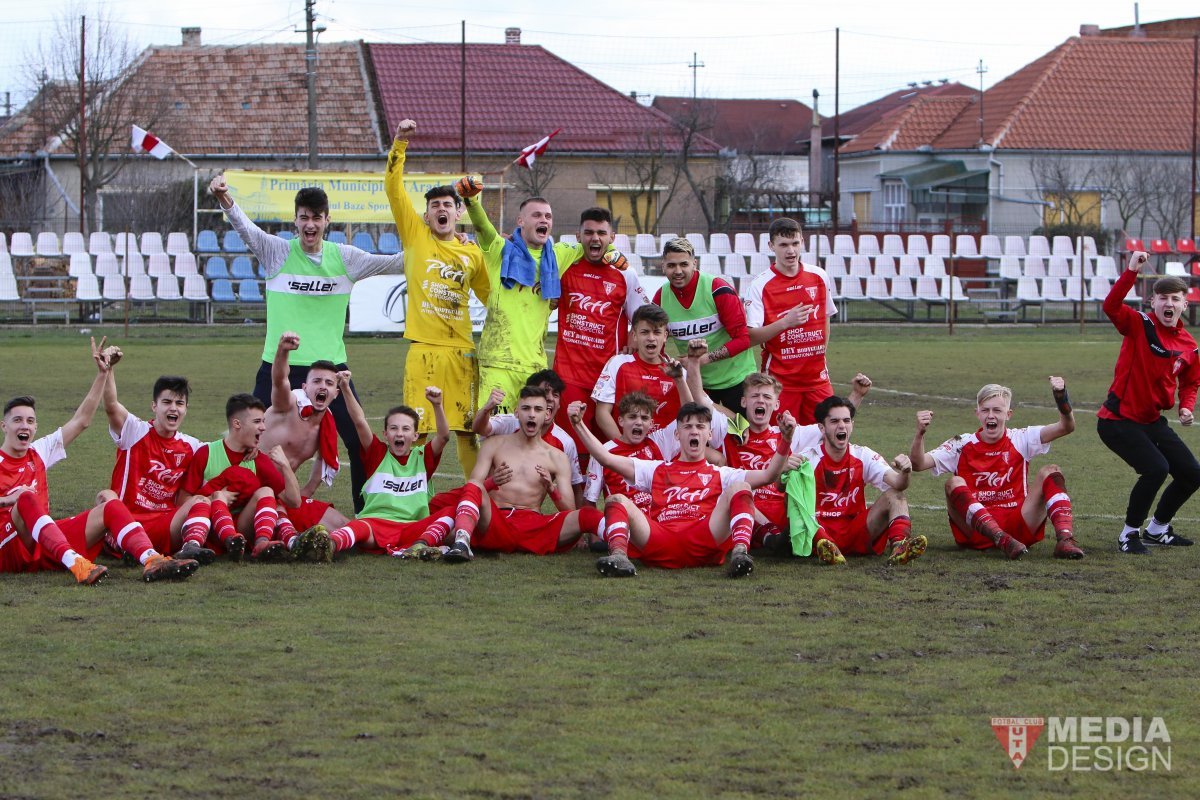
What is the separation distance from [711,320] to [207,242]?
22080 millimetres

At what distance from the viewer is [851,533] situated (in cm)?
800

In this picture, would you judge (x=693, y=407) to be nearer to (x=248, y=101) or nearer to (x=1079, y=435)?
(x=1079, y=435)

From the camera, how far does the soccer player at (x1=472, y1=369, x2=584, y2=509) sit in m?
8.17

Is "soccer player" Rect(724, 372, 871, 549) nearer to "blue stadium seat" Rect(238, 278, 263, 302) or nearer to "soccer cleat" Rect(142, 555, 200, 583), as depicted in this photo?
"soccer cleat" Rect(142, 555, 200, 583)

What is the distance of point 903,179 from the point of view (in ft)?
153

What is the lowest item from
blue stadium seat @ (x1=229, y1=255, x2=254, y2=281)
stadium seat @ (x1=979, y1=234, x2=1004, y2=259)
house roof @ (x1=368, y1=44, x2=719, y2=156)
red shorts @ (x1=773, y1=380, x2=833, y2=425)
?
red shorts @ (x1=773, y1=380, x2=833, y2=425)

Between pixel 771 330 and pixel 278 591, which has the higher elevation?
pixel 771 330

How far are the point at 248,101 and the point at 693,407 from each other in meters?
35.8

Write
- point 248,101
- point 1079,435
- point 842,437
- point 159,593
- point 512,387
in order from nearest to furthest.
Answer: point 159,593 < point 842,437 < point 512,387 < point 1079,435 < point 248,101

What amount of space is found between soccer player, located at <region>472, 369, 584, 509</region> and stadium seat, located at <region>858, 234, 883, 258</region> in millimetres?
24648

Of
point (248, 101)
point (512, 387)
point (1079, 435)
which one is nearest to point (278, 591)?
point (512, 387)

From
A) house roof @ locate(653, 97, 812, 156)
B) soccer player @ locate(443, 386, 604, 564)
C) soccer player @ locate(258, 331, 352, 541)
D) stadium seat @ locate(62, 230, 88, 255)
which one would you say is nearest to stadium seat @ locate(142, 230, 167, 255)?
stadium seat @ locate(62, 230, 88, 255)

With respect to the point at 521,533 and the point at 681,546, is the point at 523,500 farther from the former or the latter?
the point at 681,546

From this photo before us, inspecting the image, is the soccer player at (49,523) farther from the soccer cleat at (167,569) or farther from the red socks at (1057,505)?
the red socks at (1057,505)
